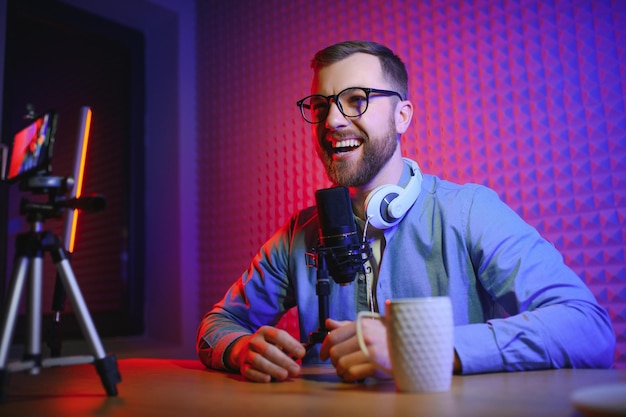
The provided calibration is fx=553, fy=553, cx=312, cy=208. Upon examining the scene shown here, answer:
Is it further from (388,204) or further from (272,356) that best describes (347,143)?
(272,356)

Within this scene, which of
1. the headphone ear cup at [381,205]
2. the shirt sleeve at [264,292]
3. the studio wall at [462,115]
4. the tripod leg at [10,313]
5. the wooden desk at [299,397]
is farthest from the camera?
the studio wall at [462,115]

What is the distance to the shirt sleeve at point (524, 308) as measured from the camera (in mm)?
1143

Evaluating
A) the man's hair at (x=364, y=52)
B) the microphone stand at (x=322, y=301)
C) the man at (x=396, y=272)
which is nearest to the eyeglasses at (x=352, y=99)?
the man at (x=396, y=272)

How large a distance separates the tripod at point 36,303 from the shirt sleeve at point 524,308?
67 cm

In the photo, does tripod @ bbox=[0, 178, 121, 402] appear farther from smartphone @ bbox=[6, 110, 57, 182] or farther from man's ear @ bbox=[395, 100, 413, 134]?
man's ear @ bbox=[395, 100, 413, 134]

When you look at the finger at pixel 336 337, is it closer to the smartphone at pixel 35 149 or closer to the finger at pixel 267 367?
the finger at pixel 267 367

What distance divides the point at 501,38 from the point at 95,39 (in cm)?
254

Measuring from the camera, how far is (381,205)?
1.57m

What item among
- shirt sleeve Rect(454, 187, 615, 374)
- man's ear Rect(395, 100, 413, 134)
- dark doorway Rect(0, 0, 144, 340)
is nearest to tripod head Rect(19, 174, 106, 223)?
shirt sleeve Rect(454, 187, 615, 374)

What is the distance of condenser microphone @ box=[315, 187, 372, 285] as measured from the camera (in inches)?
50.8

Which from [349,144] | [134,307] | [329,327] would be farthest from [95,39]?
[329,327]

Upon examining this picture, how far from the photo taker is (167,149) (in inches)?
138

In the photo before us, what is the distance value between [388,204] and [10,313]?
0.99 m

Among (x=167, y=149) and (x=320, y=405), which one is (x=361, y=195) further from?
(x=167, y=149)
